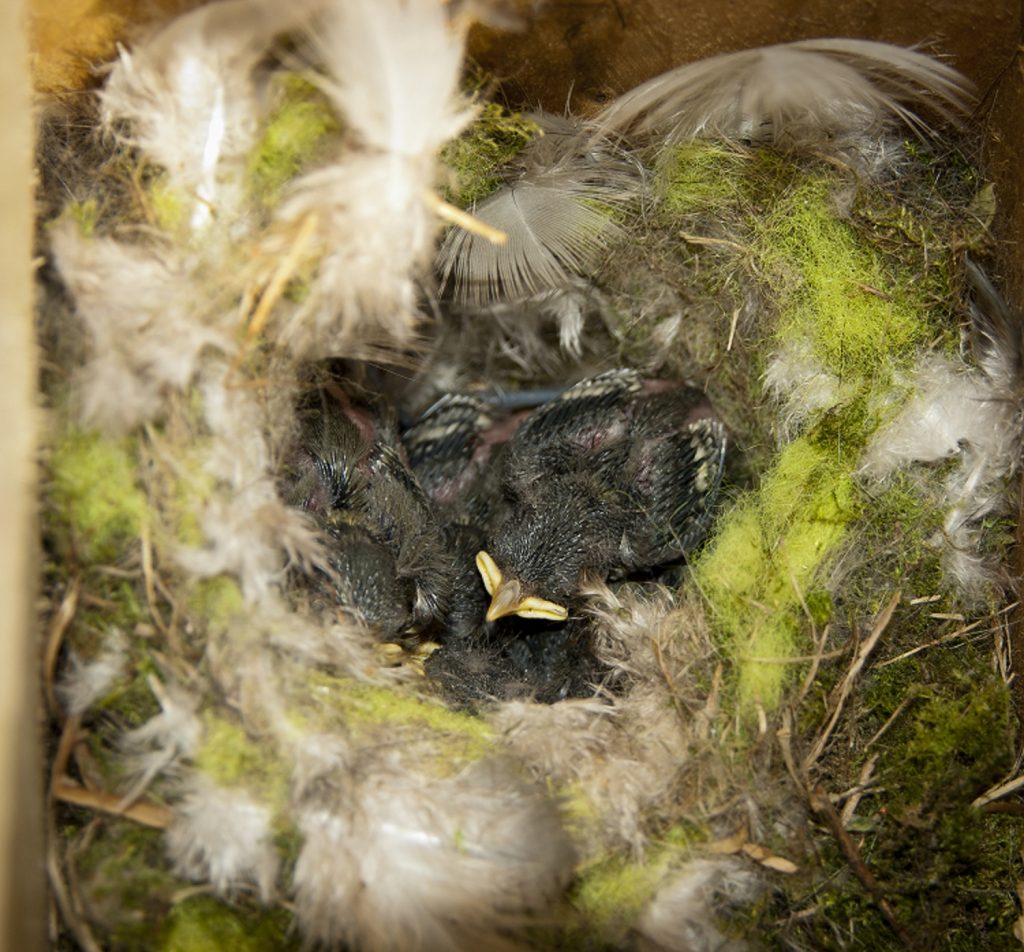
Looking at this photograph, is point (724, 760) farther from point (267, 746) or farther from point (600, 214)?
point (600, 214)

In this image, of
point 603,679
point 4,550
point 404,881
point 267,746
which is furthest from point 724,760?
point 4,550

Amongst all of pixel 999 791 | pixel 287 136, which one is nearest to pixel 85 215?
pixel 287 136

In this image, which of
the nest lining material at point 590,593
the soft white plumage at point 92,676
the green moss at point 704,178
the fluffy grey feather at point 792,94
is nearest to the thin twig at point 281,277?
the nest lining material at point 590,593

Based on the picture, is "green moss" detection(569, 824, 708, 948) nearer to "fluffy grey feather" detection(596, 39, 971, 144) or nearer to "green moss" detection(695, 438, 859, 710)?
"green moss" detection(695, 438, 859, 710)

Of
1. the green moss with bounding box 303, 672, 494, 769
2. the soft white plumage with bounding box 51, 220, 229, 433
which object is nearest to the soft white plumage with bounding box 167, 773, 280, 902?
the green moss with bounding box 303, 672, 494, 769

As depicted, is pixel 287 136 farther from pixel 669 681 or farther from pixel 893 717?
pixel 893 717

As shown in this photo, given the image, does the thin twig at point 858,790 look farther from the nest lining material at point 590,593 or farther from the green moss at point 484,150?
the green moss at point 484,150
